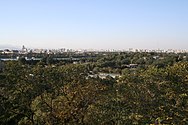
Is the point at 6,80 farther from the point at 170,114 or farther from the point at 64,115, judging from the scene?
the point at 170,114

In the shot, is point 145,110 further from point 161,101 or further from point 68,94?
point 68,94

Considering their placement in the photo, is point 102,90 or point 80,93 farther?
point 102,90

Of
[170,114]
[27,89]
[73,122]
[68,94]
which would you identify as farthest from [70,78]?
[170,114]

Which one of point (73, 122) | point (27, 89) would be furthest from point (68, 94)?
point (27, 89)

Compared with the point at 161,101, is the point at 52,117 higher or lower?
lower

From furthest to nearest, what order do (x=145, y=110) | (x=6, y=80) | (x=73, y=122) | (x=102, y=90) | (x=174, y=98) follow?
(x=6, y=80) < (x=102, y=90) < (x=73, y=122) < (x=174, y=98) < (x=145, y=110)

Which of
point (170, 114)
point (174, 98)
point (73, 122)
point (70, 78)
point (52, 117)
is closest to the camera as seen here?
point (170, 114)
